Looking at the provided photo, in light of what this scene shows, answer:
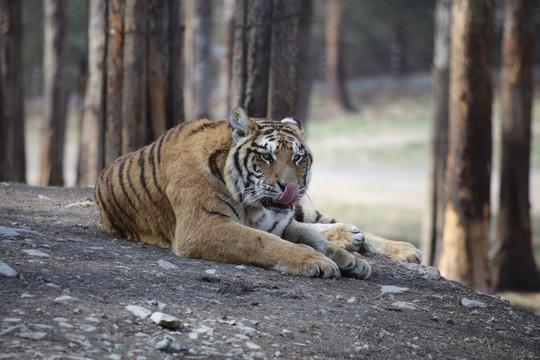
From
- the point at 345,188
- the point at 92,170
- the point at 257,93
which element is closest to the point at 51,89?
the point at 92,170

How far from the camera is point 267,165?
4559 mm

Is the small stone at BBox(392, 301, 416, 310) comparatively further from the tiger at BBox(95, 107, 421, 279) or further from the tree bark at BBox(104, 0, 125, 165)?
the tree bark at BBox(104, 0, 125, 165)

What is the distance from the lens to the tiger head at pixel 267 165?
450 centimetres

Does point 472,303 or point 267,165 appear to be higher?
point 267,165

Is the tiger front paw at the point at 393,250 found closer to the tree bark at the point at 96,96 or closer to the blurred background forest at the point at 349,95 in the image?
the blurred background forest at the point at 349,95

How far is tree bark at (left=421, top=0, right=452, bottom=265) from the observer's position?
33.7 feet

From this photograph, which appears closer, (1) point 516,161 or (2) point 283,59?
(2) point 283,59

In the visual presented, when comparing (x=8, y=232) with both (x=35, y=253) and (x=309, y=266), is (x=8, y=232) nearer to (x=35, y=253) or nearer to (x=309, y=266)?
(x=35, y=253)

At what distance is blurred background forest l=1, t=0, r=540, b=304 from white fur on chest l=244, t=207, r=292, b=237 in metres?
1.88

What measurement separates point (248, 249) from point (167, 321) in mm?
1301

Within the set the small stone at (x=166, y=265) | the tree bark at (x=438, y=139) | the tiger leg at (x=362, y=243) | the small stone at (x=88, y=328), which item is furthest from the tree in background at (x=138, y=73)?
the tree bark at (x=438, y=139)

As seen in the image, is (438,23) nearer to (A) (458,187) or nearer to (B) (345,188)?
(A) (458,187)

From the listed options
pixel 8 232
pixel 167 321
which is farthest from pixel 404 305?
pixel 8 232

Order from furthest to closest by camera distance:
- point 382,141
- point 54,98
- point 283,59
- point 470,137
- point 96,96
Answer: point 382,141 → point 54,98 → point 470,137 → point 96,96 → point 283,59
